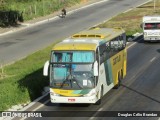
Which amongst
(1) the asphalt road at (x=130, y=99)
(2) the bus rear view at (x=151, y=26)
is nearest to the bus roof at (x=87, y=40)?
(1) the asphalt road at (x=130, y=99)

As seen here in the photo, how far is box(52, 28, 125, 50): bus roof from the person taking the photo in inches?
794

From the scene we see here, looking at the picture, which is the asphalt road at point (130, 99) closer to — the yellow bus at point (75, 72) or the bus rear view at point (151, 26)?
the yellow bus at point (75, 72)

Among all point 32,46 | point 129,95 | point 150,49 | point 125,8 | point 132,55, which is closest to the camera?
point 129,95

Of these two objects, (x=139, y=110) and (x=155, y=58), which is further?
(x=155, y=58)

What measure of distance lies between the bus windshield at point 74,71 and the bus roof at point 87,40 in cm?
31

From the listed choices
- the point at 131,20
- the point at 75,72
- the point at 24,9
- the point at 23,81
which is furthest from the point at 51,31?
the point at 75,72

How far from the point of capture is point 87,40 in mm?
21266

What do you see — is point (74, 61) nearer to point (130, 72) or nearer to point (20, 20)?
point (130, 72)

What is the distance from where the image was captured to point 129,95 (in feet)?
74.0

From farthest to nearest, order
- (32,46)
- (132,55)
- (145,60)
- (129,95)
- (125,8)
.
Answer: (125,8)
(32,46)
(132,55)
(145,60)
(129,95)

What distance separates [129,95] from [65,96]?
4149 mm

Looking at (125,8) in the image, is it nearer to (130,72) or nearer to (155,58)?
(155,58)

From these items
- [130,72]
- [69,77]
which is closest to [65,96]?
[69,77]

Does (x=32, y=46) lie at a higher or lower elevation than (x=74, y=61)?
lower
